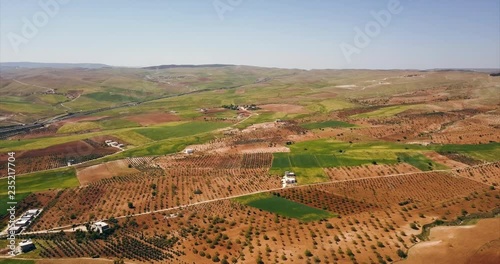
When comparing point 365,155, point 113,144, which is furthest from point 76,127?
point 365,155

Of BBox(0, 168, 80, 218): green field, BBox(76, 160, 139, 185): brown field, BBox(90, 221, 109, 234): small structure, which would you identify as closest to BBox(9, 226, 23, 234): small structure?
BBox(90, 221, 109, 234): small structure

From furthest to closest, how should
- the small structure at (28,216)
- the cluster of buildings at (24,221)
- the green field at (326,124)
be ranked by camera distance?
1. the green field at (326,124)
2. the small structure at (28,216)
3. the cluster of buildings at (24,221)

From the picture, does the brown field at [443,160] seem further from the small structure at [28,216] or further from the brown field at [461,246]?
the small structure at [28,216]

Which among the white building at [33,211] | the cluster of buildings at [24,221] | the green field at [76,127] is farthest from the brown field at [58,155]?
the cluster of buildings at [24,221]

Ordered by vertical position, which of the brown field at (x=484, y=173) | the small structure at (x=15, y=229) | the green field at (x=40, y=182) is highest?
the brown field at (x=484, y=173)

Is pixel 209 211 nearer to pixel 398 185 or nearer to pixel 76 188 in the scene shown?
pixel 76 188

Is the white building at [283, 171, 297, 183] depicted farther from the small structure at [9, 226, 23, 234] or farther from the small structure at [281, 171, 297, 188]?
the small structure at [9, 226, 23, 234]

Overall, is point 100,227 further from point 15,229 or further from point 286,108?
point 286,108
